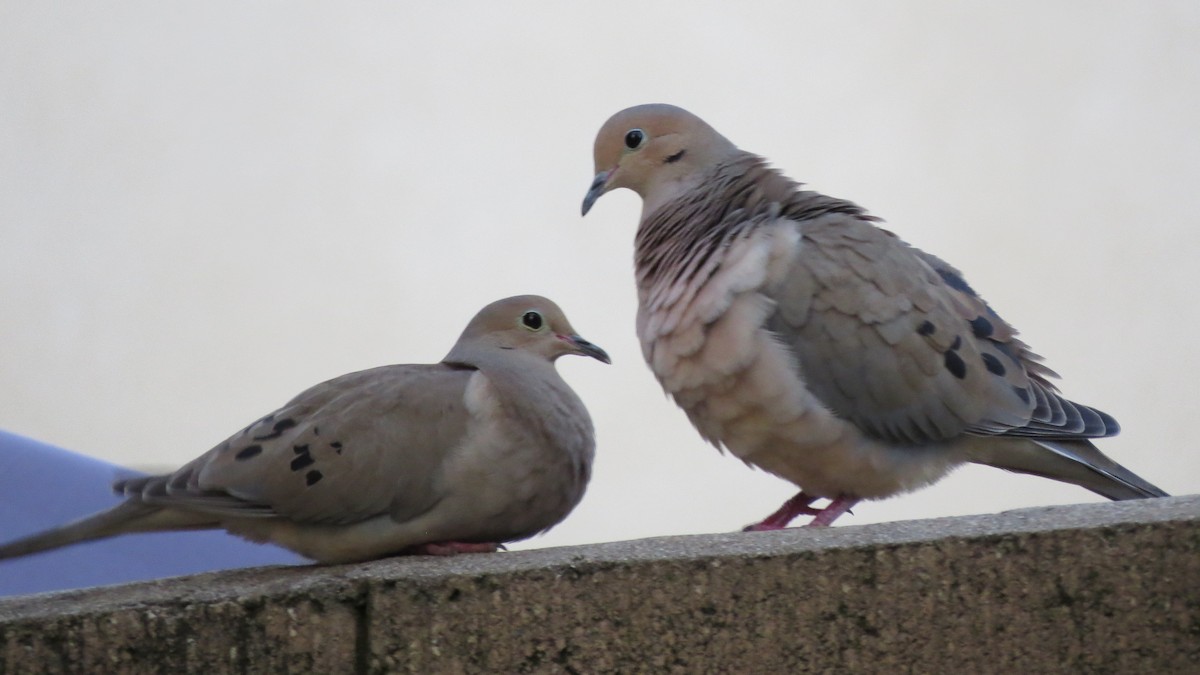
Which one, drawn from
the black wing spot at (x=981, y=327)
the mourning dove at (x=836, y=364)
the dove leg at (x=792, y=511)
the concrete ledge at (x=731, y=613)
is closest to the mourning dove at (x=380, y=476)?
the concrete ledge at (x=731, y=613)

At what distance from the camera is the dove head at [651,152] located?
1950 mm

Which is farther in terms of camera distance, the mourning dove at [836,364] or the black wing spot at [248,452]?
the mourning dove at [836,364]

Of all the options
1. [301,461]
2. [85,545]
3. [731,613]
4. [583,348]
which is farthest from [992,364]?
[85,545]

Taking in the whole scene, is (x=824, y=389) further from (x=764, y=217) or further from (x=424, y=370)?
(x=424, y=370)

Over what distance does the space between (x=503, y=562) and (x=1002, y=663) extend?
445 millimetres

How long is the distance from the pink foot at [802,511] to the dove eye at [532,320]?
379 mm

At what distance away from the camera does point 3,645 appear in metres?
1.17

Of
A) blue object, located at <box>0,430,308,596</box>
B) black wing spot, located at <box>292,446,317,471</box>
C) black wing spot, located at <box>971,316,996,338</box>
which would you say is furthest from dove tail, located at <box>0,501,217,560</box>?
blue object, located at <box>0,430,308,596</box>

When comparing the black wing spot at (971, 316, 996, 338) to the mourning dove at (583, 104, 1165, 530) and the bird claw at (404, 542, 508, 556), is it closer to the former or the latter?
the mourning dove at (583, 104, 1165, 530)

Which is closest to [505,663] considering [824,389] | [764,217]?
[824,389]

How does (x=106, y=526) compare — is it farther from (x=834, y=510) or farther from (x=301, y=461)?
(x=834, y=510)

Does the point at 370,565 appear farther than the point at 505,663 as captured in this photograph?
Yes

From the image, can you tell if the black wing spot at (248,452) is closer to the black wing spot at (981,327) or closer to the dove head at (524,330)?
the dove head at (524,330)

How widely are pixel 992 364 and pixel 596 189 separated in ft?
2.03
